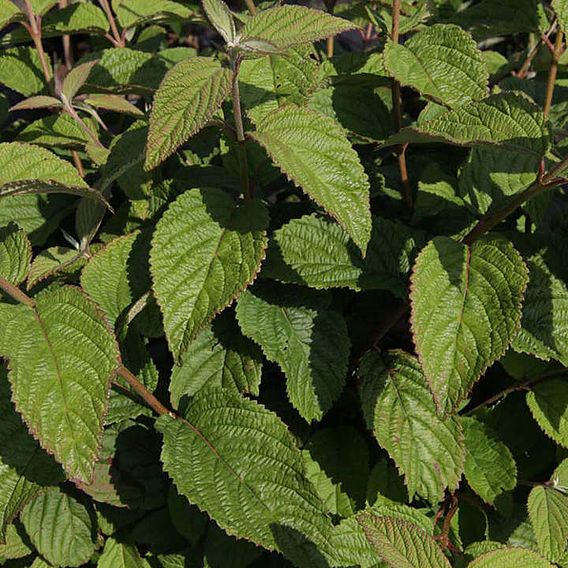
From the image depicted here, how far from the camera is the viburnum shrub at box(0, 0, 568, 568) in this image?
1419mm

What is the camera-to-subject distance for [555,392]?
5.95 ft

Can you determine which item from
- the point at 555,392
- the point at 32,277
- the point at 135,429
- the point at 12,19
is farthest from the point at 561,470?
the point at 12,19

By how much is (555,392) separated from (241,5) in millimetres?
1970

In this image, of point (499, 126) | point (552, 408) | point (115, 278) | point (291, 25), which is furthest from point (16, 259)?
point (552, 408)

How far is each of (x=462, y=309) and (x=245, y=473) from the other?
0.57 meters

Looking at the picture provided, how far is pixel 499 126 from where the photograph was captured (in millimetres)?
1479

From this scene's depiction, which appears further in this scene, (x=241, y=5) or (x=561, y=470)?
(x=241, y=5)

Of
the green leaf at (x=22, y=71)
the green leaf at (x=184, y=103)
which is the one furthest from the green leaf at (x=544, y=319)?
the green leaf at (x=22, y=71)

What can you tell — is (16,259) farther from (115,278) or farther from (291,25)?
(291,25)

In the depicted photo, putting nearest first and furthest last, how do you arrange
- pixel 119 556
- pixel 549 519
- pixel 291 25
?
pixel 291 25 → pixel 549 519 → pixel 119 556

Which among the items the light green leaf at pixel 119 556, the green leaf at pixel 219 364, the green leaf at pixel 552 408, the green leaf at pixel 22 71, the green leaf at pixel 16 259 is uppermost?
the green leaf at pixel 22 71

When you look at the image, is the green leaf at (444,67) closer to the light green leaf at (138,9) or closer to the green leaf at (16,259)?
the light green leaf at (138,9)

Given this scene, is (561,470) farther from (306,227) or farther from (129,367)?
(129,367)

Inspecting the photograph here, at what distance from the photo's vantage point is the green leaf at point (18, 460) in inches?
64.6
